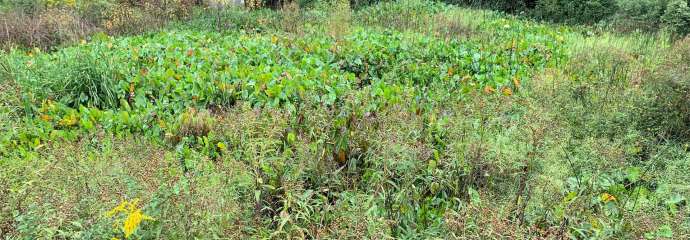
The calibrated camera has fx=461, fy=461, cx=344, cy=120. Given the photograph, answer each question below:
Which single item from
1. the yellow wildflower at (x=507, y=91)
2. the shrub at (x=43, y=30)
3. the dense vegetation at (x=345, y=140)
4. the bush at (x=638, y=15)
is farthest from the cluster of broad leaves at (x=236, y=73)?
the bush at (x=638, y=15)

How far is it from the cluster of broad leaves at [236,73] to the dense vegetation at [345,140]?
0.08 ft

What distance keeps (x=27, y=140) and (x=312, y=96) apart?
2.21 m

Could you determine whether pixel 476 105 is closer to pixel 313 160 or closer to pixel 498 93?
pixel 498 93

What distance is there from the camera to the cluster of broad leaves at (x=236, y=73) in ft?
13.0

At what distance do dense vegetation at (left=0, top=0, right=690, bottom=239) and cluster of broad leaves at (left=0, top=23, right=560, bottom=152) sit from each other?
23 mm

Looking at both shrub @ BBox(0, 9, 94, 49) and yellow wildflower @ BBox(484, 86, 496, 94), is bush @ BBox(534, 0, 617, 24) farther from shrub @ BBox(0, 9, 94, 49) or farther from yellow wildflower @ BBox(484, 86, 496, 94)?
shrub @ BBox(0, 9, 94, 49)

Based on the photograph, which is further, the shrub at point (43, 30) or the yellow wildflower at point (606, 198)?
the shrub at point (43, 30)

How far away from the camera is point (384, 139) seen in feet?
9.47

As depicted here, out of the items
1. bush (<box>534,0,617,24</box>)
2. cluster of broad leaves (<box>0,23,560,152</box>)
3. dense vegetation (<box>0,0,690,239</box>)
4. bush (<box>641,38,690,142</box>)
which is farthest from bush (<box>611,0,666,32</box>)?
bush (<box>641,38,690,142</box>)

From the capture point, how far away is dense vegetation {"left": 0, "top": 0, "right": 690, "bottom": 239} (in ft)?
7.33

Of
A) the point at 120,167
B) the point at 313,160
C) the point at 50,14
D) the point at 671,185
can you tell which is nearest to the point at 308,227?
the point at 313,160

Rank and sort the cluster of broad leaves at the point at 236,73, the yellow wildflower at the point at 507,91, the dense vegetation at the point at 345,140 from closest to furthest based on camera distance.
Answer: the dense vegetation at the point at 345,140 < the cluster of broad leaves at the point at 236,73 < the yellow wildflower at the point at 507,91

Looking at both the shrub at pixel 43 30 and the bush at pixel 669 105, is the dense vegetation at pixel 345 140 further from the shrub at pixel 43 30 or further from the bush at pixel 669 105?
the shrub at pixel 43 30

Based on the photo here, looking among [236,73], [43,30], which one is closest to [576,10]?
[236,73]
